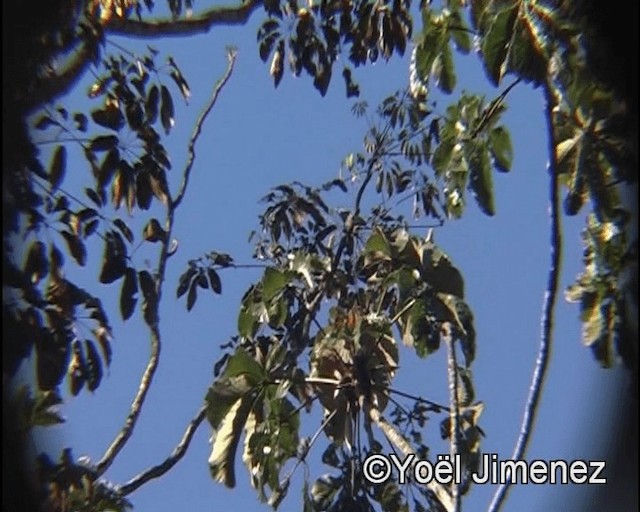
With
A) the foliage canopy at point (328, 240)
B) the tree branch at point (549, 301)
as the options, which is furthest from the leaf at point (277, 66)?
the tree branch at point (549, 301)

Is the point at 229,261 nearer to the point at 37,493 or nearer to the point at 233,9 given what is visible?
the point at 233,9

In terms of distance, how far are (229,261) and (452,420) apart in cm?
111

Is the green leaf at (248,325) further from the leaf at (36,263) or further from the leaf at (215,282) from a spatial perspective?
the leaf at (36,263)

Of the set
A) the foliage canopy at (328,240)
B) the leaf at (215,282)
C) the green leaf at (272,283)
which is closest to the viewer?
the foliage canopy at (328,240)

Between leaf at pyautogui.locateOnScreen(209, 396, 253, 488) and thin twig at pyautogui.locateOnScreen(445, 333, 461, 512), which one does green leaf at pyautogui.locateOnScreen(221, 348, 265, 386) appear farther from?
thin twig at pyautogui.locateOnScreen(445, 333, 461, 512)

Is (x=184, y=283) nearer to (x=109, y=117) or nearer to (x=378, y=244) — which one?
(x=378, y=244)

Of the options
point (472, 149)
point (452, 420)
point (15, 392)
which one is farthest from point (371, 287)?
point (15, 392)

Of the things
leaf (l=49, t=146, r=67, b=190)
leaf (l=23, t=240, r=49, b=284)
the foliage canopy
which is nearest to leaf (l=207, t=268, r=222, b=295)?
the foliage canopy

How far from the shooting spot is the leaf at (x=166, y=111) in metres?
3.23

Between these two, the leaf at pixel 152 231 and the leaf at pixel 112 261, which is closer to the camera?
the leaf at pixel 112 261

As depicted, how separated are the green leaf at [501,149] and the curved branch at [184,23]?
134 centimetres

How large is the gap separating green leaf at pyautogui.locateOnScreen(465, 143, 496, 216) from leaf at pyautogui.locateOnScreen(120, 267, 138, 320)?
2.76 feet

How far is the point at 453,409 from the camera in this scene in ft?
10.9

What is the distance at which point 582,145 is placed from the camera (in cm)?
255
